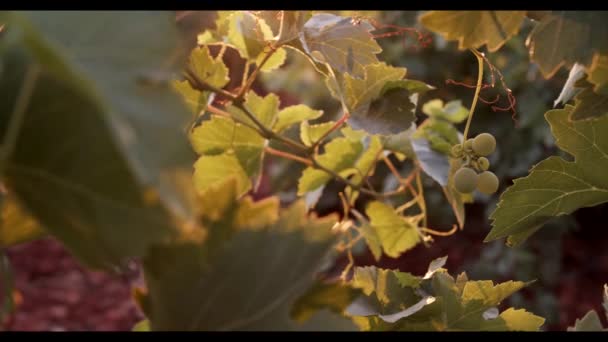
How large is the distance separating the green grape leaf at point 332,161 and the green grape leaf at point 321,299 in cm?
36

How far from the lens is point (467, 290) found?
422mm

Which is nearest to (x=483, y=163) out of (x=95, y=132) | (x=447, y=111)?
(x=447, y=111)

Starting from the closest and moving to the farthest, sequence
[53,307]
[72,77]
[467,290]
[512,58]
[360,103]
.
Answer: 1. [72,77]
2. [467,290]
3. [360,103]
4. [512,58]
5. [53,307]

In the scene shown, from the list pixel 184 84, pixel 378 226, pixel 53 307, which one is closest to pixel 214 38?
pixel 184 84

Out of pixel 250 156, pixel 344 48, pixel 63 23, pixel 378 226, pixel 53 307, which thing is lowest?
pixel 53 307

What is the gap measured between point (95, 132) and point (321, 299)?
4.2 inches

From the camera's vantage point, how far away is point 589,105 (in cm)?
37

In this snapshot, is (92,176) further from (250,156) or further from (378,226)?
(378,226)

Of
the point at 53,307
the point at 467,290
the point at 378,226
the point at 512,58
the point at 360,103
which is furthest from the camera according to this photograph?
the point at 53,307

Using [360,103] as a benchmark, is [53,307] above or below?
below

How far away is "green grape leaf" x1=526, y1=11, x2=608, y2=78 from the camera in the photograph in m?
0.33

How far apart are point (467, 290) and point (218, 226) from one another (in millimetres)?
197

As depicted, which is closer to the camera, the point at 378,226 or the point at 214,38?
the point at 214,38

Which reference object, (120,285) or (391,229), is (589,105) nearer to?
(391,229)
